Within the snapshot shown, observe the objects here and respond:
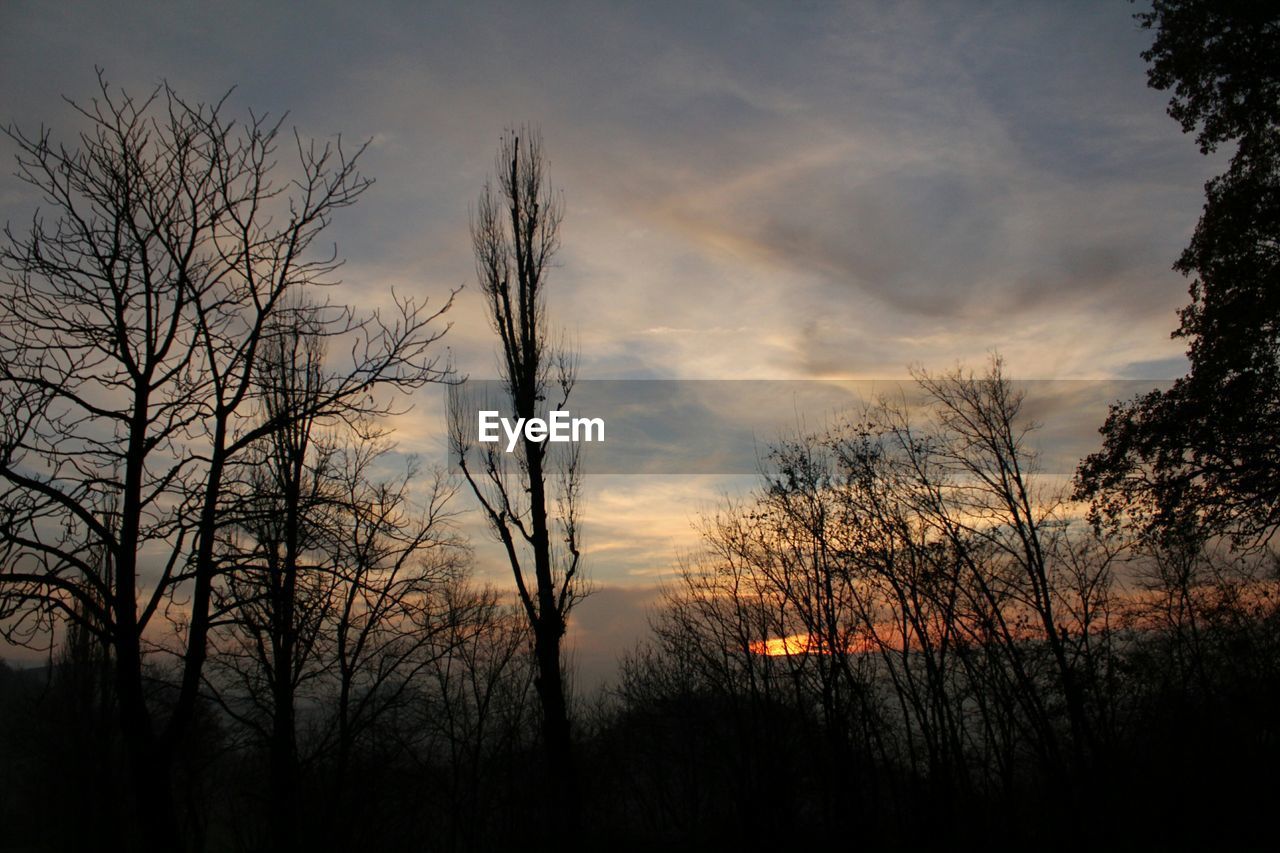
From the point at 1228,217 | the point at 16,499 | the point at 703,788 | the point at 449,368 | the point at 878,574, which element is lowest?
the point at 703,788

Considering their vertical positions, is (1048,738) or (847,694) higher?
(847,694)

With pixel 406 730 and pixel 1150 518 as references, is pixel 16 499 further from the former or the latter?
pixel 406 730

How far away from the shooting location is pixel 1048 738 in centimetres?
1942

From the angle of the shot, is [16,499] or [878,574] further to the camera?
[878,574]

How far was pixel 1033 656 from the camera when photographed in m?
20.3

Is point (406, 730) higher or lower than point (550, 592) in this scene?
lower

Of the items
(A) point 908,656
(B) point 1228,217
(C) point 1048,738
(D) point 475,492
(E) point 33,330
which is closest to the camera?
(E) point 33,330

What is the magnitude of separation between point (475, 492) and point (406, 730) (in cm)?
2101

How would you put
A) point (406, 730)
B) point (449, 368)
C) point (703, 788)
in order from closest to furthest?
point (449, 368), point (406, 730), point (703, 788)

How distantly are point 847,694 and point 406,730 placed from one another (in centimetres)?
2018

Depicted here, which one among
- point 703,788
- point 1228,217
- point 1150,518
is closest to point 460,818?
point 703,788

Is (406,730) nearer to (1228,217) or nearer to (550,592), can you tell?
(550,592)

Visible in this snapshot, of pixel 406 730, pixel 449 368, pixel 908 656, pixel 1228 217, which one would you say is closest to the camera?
pixel 449 368

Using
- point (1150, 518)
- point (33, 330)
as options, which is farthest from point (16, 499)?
point (1150, 518)
